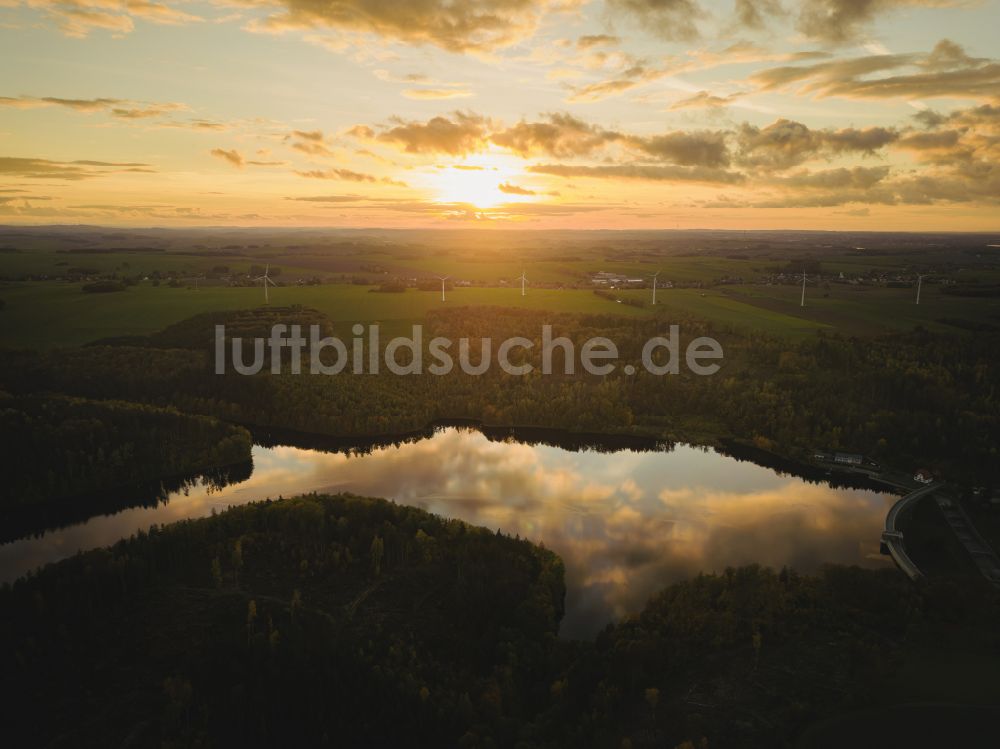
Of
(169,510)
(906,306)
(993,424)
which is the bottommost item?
(169,510)

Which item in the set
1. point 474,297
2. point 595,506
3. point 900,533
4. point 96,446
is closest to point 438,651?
point 595,506

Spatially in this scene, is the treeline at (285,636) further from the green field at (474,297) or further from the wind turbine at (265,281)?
the wind turbine at (265,281)

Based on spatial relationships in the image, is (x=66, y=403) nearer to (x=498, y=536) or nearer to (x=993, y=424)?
(x=498, y=536)

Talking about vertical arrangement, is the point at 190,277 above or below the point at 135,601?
above

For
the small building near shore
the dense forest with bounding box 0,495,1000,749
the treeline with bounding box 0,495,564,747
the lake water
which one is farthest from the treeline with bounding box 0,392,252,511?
the small building near shore

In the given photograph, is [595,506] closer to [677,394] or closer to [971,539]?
[971,539]

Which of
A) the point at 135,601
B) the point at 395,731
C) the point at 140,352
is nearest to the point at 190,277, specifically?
the point at 140,352

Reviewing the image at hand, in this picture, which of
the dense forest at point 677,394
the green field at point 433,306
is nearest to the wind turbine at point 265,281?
the green field at point 433,306
